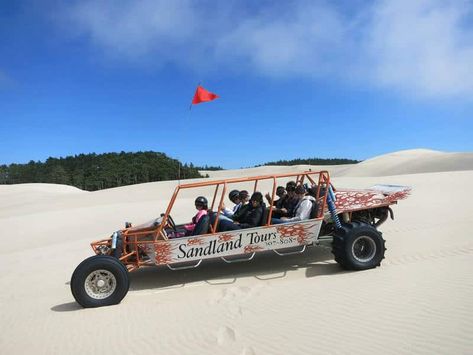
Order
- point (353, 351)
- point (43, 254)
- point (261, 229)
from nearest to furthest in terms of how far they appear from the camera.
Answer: point (353, 351) < point (261, 229) < point (43, 254)

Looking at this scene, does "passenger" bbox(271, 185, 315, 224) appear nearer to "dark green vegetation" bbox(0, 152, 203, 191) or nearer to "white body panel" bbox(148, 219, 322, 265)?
"white body panel" bbox(148, 219, 322, 265)

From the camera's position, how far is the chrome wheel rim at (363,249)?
684 cm

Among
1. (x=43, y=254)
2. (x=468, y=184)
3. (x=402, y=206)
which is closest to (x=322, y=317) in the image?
(x=43, y=254)

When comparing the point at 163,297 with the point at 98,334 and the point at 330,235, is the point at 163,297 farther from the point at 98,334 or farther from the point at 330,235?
the point at 330,235

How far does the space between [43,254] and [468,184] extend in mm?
20355

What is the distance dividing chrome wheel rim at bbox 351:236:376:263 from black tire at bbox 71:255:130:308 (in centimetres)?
406

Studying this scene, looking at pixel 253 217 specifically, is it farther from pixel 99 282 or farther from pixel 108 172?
pixel 108 172

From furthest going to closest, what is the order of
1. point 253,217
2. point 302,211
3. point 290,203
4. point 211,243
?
point 290,203
point 302,211
point 253,217
point 211,243

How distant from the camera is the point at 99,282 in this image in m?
6.05

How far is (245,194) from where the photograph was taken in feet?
25.5

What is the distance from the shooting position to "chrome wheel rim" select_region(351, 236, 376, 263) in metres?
6.84

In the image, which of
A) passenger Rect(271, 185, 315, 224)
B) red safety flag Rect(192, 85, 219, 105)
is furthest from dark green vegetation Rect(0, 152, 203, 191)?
passenger Rect(271, 185, 315, 224)

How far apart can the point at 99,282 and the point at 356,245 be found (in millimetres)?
4631

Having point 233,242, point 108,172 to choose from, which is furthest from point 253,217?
point 108,172
